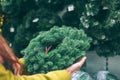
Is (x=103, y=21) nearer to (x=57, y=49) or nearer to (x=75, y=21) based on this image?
(x=75, y=21)

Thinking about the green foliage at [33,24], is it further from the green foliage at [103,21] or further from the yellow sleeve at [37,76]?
the yellow sleeve at [37,76]

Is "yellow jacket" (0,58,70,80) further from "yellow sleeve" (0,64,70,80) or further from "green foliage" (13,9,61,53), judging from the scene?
"green foliage" (13,9,61,53)

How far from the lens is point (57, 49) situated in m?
2.33

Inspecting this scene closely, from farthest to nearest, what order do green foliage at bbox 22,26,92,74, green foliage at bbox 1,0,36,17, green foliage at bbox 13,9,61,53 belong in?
green foliage at bbox 1,0,36,17 → green foliage at bbox 13,9,61,53 → green foliage at bbox 22,26,92,74

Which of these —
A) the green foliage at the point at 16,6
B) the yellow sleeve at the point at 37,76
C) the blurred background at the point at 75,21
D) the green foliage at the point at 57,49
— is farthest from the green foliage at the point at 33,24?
the yellow sleeve at the point at 37,76

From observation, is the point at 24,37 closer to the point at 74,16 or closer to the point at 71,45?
the point at 74,16

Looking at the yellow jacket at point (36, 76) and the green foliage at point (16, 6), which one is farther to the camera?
the green foliage at point (16, 6)

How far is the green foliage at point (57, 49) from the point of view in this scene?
7.20 feet

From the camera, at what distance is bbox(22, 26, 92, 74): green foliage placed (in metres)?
2.19

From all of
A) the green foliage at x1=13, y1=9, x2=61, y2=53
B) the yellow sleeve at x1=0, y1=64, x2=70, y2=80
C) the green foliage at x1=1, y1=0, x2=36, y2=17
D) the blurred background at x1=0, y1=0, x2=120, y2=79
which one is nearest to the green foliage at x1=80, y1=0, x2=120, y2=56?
the blurred background at x1=0, y1=0, x2=120, y2=79

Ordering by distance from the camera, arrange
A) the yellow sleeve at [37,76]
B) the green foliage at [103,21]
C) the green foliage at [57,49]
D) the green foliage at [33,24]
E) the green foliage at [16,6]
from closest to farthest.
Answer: the yellow sleeve at [37,76], the green foliage at [57,49], the green foliage at [103,21], the green foliage at [33,24], the green foliage at [16,6]

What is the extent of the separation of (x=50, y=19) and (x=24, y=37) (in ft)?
1.05

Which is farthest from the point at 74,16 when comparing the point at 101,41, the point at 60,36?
the point at 60,36

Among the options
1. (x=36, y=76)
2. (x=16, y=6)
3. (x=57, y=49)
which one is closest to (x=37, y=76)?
(x=36, y=76)
